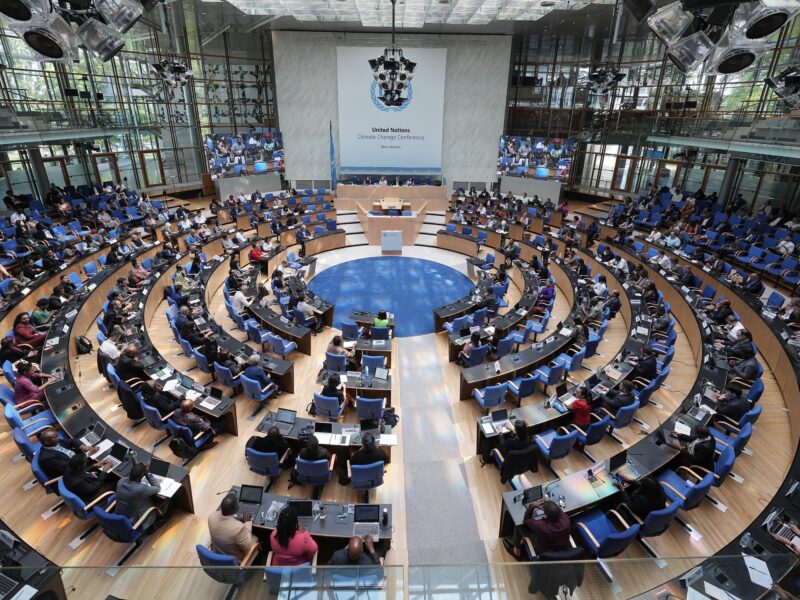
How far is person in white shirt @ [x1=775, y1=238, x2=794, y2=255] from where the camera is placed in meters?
14.0

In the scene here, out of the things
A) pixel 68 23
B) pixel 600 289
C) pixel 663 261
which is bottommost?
pixel 600 289

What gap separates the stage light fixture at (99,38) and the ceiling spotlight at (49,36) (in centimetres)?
43

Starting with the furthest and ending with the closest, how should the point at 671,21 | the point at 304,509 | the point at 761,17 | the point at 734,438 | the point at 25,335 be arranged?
the point at 25,335, the point at 671,21, the point at 734,438, the point at 761,17, the point at 304,509

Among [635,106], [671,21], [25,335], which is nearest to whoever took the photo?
[671,21]

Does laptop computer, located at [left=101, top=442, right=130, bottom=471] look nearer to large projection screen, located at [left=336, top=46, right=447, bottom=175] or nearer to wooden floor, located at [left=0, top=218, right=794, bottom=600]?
wooden floor, located at [left=0, top=218, right=794, bottom=600]

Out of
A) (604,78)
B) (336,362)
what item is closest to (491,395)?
(336,362)

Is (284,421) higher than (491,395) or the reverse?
higher

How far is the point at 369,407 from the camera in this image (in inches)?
337

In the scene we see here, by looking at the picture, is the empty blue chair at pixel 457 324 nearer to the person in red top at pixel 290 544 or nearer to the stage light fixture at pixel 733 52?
the stage light fixture at pixel 733 52

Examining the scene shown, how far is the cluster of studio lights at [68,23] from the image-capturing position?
6562mm

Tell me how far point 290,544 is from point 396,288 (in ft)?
39.5

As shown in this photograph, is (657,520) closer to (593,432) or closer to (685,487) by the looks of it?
(685,487)

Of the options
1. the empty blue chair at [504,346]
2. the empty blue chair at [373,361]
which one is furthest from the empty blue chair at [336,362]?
the empty blue chair at [504,346]

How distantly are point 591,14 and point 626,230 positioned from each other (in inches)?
440
